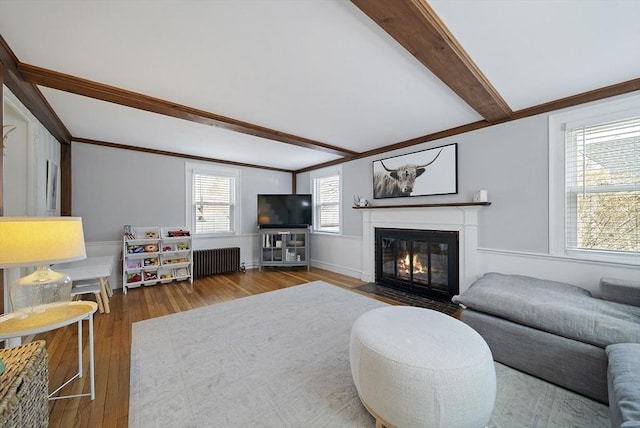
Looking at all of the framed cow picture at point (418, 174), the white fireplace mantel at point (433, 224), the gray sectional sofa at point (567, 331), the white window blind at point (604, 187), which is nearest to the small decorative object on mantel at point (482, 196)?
the white fireplace mantel at point (433, 224)

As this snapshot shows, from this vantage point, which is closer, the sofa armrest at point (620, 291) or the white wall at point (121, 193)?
the sofa armrest at point (620, 291)

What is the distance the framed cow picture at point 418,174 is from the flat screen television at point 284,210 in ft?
5.61

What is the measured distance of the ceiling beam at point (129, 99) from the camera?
6.28 ft

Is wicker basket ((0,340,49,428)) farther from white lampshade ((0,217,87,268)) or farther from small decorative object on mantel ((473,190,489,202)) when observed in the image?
small decorative object on mantel ((473,190,489,202))

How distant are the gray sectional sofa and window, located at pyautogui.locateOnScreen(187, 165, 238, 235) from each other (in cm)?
439

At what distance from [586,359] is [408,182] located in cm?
263

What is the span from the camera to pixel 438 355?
48.6 inches

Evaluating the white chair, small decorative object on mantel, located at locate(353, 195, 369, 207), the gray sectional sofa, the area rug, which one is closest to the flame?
small decorative object on mantel, located at locate(353, 195, 369, 207)

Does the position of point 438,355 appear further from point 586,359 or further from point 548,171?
point 548,171

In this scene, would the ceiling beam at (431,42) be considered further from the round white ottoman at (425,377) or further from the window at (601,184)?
the round white ottoman at (425,377)

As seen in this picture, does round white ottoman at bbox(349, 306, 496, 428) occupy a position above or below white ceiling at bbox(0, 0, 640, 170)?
below

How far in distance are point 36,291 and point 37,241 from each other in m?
0.41

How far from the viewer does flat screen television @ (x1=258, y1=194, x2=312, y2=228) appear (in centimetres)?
521

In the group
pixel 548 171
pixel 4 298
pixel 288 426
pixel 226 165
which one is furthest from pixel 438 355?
pixel 226 165
